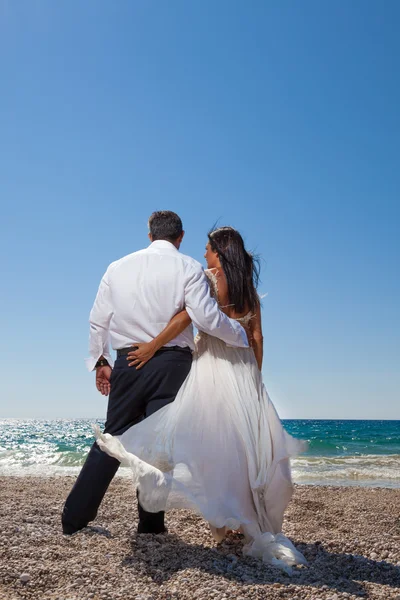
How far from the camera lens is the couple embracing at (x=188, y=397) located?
3303 millimetres

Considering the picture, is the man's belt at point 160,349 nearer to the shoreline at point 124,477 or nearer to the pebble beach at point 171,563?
the pebble beach at point 171,563

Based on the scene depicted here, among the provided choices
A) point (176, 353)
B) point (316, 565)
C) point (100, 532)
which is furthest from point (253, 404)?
point (100, 532)

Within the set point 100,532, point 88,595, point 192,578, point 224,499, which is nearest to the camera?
point 88,595

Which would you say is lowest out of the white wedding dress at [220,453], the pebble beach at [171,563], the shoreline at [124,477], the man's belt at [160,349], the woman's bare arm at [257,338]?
the shoreline at [124,477]

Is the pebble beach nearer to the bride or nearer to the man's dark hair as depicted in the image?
the bride

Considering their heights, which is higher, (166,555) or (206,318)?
(206,318)

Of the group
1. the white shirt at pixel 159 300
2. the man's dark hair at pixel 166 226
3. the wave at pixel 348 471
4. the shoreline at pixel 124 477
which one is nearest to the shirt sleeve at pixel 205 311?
the white shirt at pixel 159 300

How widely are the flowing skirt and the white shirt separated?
238 millimetres

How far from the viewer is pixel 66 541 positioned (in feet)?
11.6

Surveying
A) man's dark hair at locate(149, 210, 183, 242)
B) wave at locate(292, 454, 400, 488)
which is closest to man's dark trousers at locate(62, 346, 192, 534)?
man's dark hair at locate(149, 210, 183, 242)

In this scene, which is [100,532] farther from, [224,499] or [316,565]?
[316,565]

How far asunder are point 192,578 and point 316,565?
932mm

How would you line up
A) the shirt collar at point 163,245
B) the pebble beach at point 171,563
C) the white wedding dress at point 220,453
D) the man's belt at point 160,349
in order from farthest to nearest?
the shirt collar at point 163,245 → the man's belt at point 160,349 → the white wedding dress at point 220,453 → the pebble beach at point 171,563

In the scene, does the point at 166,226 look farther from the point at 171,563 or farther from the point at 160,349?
the point at 171,563
